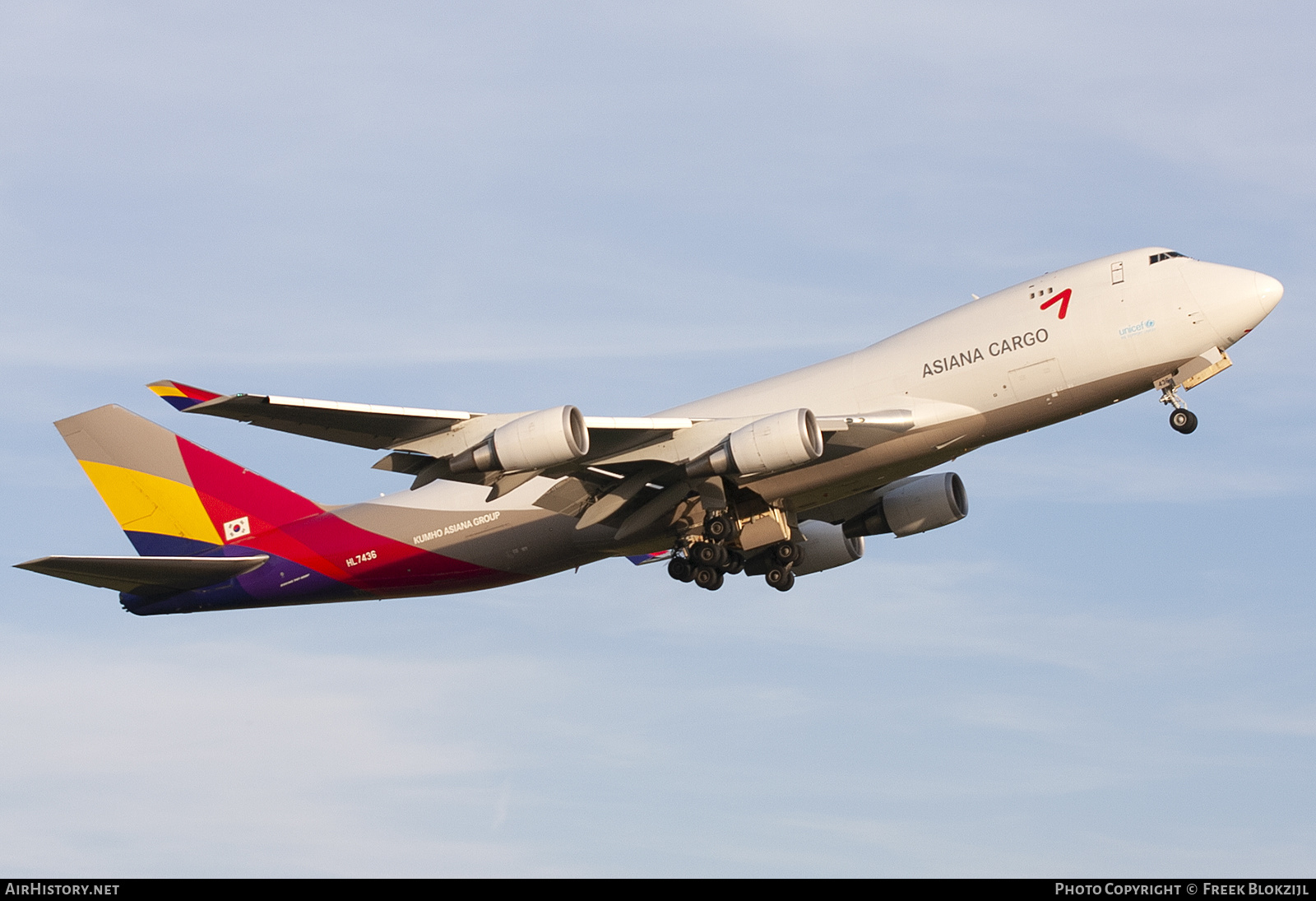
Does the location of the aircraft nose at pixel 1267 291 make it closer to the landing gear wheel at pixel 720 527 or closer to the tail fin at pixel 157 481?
the landing gear wheel at pixel 720 527

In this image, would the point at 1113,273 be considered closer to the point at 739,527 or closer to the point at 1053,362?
the point at 1053,362

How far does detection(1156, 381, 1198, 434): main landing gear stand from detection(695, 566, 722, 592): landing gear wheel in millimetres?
9778

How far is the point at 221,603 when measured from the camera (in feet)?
112

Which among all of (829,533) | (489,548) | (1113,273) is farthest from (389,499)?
(1113,273)

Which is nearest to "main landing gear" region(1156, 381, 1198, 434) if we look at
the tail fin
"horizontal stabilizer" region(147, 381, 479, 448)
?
"horizontal stabilizer" region(147, 381, 479, 448)

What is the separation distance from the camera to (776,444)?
26797mm

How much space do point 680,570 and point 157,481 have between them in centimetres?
1422

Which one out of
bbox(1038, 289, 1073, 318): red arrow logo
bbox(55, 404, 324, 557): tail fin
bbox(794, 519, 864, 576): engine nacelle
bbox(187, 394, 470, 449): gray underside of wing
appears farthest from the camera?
bbox(794, 519, 864, 576): engine nacelle

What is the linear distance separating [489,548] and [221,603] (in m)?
7.18

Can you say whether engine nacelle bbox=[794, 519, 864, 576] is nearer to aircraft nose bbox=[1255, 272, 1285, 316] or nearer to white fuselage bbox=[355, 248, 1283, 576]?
white fuselage bbox=[355, 248, 1283, 576]

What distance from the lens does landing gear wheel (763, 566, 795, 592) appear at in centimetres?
3266

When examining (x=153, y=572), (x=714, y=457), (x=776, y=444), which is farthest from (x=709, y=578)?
(x=153, y=572)
